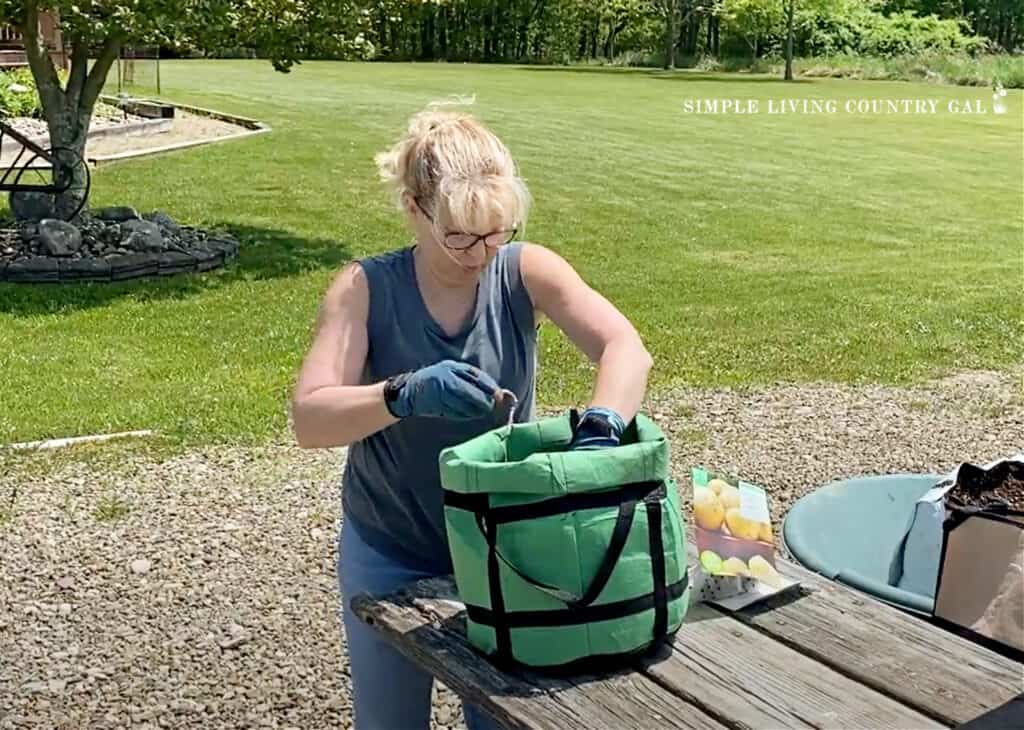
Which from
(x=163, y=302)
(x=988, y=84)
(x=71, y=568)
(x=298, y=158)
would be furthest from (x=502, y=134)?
(x=988, y=84)

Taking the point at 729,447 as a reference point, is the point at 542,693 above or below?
above

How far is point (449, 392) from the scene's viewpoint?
82.8 inches

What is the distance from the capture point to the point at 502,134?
2300cm

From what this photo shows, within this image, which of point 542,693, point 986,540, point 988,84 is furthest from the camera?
point 988,84

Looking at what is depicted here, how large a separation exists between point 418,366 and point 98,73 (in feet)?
30.5

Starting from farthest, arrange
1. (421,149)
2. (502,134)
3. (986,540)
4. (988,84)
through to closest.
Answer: (988,84) → (502,134) → (986,540) → (421,149)

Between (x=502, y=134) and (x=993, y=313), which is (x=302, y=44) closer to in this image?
(x=993, y=313)

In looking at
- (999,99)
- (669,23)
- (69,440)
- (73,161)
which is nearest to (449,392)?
(69,440)

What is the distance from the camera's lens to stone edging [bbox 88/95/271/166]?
661 inches

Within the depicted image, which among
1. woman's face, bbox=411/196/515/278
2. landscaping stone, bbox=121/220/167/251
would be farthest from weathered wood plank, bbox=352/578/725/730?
landscaping stone, bbox=121/220/167/251

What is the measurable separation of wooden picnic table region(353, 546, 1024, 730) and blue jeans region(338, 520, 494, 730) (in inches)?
6.2

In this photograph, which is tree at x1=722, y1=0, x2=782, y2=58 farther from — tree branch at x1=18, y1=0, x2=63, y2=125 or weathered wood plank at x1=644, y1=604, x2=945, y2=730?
weathered wood plank at x1=644, y1=604, x2=945, y2=730

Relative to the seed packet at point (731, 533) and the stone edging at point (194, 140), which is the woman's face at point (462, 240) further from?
the stone edging at point (194, 140)

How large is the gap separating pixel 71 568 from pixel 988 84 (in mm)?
44113
